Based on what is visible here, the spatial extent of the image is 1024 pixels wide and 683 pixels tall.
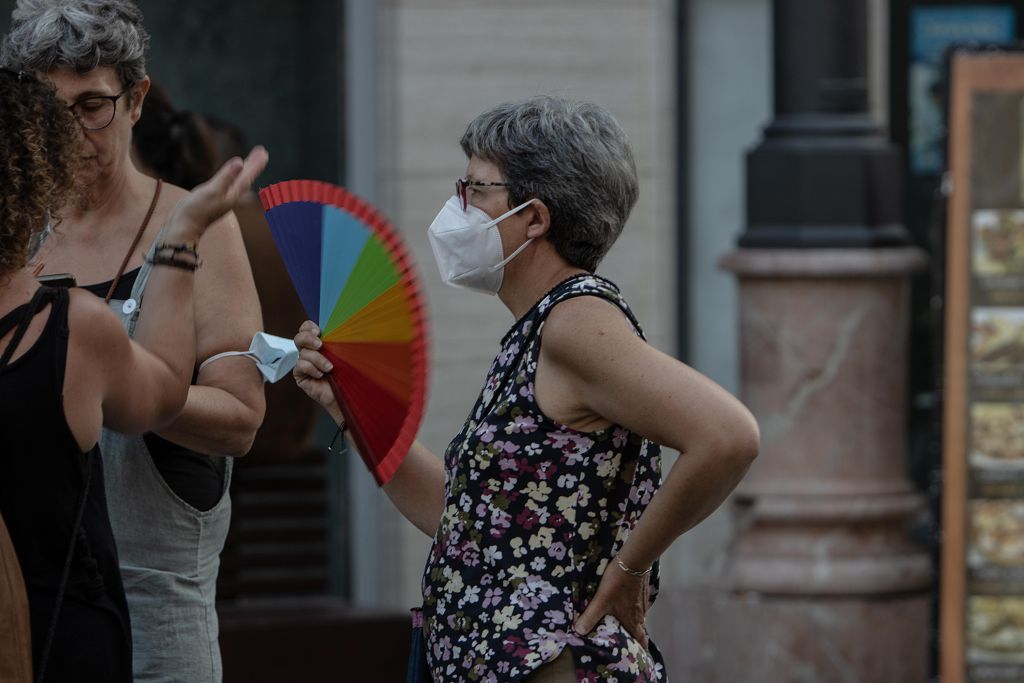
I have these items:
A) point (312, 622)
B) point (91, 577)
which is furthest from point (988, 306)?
point (91, 577)

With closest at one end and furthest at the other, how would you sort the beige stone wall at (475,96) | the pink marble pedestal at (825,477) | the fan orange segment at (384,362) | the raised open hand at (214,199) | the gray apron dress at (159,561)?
1. the raised open hand at (214,199)
2. the fan orange segment at (384,362)
3. the gray apron dress at (159,561)
4. the pink marble pedestal at (825,477)
5. the beige stone wall at (475,96)

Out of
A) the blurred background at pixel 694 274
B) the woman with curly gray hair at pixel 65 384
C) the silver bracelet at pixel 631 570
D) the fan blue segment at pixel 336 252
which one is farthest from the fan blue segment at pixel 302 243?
the blurred background at pixel 694 274

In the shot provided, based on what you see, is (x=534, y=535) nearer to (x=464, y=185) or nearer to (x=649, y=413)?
(x=649, y=413)

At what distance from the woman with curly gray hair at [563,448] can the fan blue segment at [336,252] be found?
0.21 m

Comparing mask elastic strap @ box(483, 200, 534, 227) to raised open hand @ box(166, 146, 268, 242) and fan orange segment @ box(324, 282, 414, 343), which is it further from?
raised open hand @ box(166, 146, 268, 242)

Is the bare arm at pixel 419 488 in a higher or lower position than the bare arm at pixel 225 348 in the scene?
lower

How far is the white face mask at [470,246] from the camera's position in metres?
3.25

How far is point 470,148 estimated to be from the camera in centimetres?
328

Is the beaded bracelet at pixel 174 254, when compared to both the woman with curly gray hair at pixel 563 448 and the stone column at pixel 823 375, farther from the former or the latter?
the stone column at pixel 823 375

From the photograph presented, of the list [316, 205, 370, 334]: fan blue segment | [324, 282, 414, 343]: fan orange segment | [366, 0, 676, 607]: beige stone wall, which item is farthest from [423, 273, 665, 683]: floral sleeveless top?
[366, 0, 676, 607]: beige stone wall

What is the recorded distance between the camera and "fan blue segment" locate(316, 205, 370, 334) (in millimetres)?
3330

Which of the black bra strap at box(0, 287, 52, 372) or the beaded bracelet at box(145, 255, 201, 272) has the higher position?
the beaded bracelet at box(145, 255, 201, 272)

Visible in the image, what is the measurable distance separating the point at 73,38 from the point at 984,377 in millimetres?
3866

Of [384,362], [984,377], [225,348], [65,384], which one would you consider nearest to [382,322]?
[384,362]
